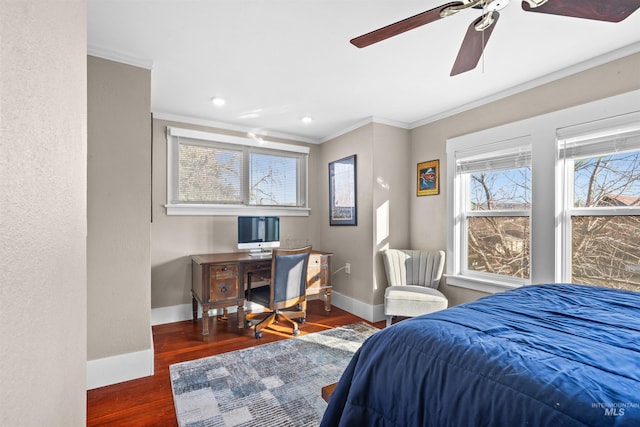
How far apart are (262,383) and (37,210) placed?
80.6 inches

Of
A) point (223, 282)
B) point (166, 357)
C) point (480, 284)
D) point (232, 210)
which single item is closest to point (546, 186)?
→ point (480, 284)

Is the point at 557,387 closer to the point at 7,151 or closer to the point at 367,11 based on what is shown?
the point at 7,151

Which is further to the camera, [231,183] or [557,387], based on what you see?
[231,183]

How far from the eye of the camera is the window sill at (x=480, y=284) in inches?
106

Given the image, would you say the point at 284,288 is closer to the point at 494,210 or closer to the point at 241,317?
the point at 241,317

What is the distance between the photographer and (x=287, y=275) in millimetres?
3000

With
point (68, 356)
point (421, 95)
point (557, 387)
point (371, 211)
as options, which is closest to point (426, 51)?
point (421, 95)

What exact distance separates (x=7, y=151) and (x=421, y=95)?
3.05 metres

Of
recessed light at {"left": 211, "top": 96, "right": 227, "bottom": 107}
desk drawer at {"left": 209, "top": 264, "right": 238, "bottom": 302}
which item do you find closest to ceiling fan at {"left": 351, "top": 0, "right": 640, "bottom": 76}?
recessed light at {"left": 211, "top": 96, "right": 227, "bottom": 107}

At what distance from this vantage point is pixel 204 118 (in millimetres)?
3498

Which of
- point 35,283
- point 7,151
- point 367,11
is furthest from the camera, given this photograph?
point 367,11

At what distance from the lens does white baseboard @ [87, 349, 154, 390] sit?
2.07 metres

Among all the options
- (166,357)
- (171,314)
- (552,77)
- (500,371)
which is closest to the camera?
(500,371)

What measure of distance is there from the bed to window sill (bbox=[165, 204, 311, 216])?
2.85 meters
